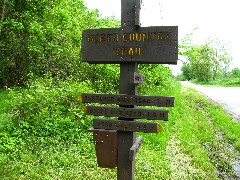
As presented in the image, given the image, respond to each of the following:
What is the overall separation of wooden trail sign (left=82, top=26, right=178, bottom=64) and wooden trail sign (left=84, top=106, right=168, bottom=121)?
0.75 m

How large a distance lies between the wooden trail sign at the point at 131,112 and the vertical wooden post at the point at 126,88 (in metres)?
0.17

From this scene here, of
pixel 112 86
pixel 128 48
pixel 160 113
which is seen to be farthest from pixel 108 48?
pixel 112 86

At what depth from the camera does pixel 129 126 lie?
4754 mm

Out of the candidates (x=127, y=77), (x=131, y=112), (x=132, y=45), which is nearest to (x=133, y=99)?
(x=131, y=112)

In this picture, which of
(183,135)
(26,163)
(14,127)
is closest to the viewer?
(26,163)

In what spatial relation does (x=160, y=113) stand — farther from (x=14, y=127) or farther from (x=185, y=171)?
(x=14, y=127)

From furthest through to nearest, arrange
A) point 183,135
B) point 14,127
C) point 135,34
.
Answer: point 183,135, point 14,127, point 135,34

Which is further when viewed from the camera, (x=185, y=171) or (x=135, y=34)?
(x=185, y=171)

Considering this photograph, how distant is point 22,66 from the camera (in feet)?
48.3

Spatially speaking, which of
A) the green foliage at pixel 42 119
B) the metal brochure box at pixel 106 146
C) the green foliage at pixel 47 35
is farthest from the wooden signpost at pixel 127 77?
the green foliage at pixel 47 35

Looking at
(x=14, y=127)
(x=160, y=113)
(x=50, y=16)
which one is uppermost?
(x=50, y=16)

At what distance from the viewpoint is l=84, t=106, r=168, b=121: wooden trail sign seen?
459cm

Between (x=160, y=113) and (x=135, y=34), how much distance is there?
4.17ft

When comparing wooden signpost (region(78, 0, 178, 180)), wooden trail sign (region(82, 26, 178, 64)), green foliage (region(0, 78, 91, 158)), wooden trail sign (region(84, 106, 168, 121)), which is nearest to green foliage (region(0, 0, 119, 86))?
green foliage (region(0, 78, 91, 158))
